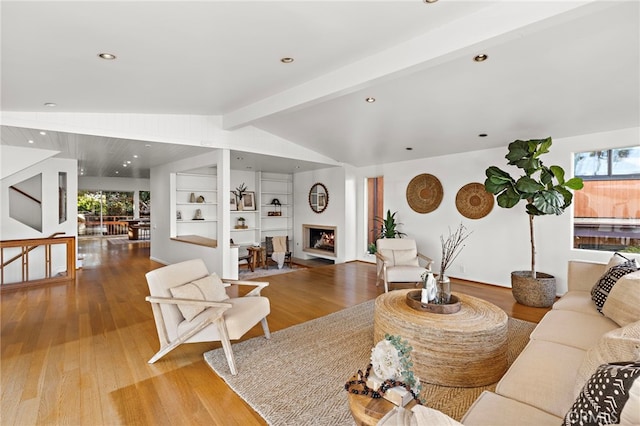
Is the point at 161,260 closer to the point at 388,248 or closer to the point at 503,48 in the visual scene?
the point at 388,248

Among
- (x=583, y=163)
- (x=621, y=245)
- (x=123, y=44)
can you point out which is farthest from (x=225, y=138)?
(x=621, y=245)

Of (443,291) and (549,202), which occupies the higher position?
(549,202)

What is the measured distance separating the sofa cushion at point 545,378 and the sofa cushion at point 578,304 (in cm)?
96

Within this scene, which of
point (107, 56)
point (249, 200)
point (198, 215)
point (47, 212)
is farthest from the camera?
point (249, 200)

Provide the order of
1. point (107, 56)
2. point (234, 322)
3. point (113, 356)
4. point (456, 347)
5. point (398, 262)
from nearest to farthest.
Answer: point (456, 347), point (107, 56), point (234, 322), point (113, 356), point (398, 262)

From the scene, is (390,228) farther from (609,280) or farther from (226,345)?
(226,345)

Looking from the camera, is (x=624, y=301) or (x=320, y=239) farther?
(x=320, y=239)

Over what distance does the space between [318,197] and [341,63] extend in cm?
536

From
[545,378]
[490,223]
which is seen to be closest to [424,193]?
[490,223]

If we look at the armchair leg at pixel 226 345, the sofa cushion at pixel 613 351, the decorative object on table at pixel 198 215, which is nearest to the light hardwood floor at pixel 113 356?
the armchair leg at pixel 226 345

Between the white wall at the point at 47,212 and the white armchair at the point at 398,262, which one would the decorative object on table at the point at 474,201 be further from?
the white wall at the point at 47,212

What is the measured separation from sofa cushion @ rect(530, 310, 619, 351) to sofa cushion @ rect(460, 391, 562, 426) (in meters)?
0.95

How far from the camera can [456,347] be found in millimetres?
2316

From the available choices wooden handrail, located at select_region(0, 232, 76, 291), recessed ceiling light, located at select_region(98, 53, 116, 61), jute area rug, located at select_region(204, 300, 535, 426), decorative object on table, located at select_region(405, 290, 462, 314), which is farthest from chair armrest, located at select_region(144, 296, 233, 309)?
wooden handrail, located at select_region(0, 232, 76, 291)
